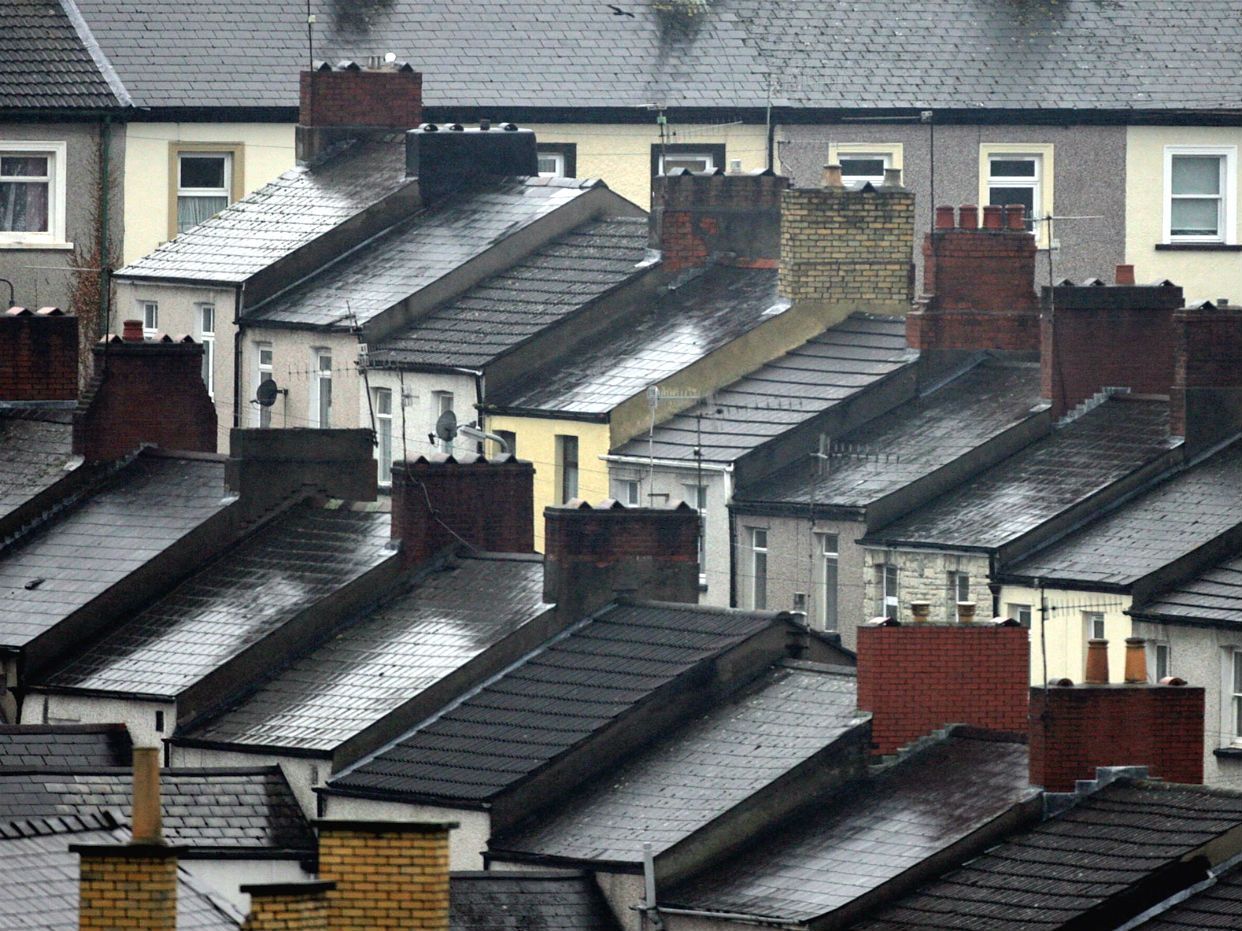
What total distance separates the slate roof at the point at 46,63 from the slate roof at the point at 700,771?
28.2 meters

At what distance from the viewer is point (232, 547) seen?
5356 centimetres

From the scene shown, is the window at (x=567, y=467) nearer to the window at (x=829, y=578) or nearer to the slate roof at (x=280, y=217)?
the window at (x=829, y=578)

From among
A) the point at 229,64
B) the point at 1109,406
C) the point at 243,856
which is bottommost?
the point at 243,856

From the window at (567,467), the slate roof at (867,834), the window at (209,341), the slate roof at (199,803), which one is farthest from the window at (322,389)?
the slate roof at (867,834)

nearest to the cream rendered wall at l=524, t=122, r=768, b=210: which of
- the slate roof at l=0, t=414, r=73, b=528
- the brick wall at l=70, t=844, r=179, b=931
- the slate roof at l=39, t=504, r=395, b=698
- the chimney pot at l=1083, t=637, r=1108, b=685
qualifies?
the slate roof at l=0, t=414, r=73, b=528

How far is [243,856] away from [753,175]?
22812mm

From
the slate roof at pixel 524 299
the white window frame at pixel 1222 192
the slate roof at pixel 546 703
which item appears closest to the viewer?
the slate roof at pixel 546 703

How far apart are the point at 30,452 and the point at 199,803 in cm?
1265

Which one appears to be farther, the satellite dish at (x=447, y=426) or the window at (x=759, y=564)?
the satellite dish at (x=447, y=426)

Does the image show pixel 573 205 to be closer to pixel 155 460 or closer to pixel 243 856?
pixel 155 460

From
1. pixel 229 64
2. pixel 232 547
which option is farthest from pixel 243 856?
pixel 229 64

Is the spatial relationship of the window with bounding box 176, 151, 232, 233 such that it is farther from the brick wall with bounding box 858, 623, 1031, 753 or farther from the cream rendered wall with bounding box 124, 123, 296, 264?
the brick wall with bounding box 858, 623, 1031, 753

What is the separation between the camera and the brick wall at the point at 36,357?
2327 inches

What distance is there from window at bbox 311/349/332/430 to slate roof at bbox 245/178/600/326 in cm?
56
